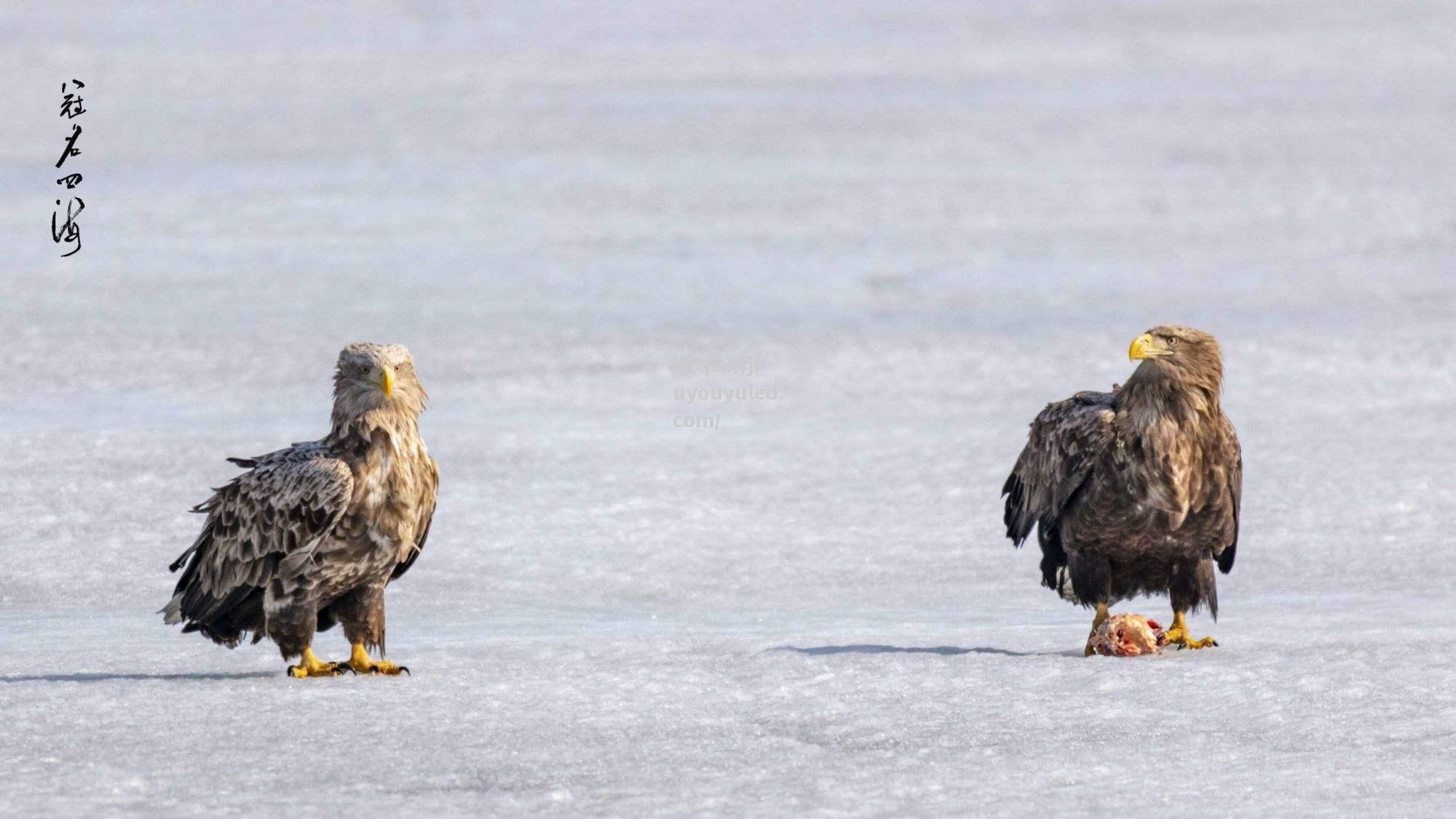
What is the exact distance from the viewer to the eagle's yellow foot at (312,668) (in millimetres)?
6660

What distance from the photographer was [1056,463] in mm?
7363

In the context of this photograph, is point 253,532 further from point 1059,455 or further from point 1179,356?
point 1179,356

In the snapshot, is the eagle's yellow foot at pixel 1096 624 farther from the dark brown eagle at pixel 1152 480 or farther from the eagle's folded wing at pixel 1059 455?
the eagle's folded wing at pixel 1059 455

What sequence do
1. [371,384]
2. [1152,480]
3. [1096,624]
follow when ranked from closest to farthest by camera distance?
[371,384] → [1152,480] → [1096,624]

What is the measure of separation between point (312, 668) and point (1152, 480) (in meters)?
2.91

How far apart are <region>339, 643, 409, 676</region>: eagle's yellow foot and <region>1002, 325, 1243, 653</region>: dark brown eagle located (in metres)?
2.36

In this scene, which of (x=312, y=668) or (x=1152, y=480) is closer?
(x=312, y=668)

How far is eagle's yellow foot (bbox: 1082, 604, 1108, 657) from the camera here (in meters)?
7.01

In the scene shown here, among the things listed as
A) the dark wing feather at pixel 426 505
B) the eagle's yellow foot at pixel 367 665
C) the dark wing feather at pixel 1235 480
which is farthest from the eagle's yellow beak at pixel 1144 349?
the eagle's yellow foot at pixel 367 665

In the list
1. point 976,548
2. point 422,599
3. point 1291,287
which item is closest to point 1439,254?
point 1291,287

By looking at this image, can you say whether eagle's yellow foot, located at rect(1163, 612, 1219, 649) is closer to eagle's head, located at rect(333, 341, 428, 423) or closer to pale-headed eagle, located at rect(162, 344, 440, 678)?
pale-headed eagle, located at rect(162, 344, 440, 678)

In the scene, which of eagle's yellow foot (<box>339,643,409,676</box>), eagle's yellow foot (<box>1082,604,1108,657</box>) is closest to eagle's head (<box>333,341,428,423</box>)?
eagle's yellow foot (<box>339,643,409,676</box>)

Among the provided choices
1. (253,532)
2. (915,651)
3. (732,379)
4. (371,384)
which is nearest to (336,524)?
(253,532)

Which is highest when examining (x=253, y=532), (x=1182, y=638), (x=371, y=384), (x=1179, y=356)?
(x=1179, y=356)
